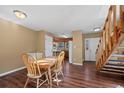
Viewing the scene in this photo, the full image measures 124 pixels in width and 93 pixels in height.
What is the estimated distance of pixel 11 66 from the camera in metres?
4.57

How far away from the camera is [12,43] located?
4.55 meters

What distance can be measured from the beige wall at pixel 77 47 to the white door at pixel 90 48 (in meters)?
1.96

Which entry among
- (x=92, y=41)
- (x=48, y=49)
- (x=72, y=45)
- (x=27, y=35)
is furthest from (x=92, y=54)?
(x=27, y=35)

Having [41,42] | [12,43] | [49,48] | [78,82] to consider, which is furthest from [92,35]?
[12,43]

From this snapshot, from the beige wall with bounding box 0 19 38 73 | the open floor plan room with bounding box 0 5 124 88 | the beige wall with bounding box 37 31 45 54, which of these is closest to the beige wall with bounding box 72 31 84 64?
the open floor plan room with bounding box 0 5 124 88

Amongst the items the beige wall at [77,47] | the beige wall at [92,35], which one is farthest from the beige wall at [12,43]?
the beige wall at [92,35]

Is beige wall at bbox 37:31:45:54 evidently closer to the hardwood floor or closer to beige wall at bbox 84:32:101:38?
the hardwood floor

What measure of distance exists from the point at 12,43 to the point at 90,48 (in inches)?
224

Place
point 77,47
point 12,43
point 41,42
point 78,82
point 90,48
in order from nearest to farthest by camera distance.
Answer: point 78,82, point 12,43, point 41,42, point 77,47, point 90,48

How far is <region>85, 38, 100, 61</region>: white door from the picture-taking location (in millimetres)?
8195

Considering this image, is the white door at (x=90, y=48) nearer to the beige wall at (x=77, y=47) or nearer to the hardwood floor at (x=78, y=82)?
the beige wall at (x=77, y=47)

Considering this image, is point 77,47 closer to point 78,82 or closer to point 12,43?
point 78,82
